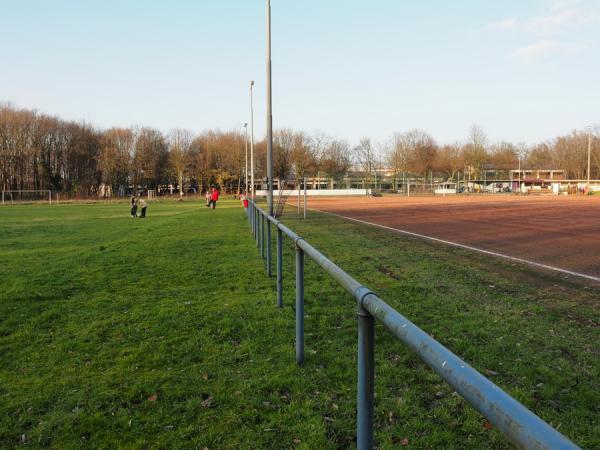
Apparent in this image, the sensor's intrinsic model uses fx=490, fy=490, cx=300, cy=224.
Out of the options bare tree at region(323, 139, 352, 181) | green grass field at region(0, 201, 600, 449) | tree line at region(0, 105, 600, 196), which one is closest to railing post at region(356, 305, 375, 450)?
green grass field at region(0, 201, 600, 449)

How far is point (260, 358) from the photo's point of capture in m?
4.36

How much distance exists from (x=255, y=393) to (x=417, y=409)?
116cm

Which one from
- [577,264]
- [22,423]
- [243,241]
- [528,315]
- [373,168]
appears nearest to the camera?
[22,423]

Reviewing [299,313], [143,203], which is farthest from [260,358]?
[143,203]

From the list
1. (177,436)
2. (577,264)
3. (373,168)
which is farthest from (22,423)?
(373,168)

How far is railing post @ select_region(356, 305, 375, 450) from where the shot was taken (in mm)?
2160

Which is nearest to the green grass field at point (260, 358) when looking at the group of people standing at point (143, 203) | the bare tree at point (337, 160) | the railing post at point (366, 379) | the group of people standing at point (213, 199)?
the railing post at point (366, 379)

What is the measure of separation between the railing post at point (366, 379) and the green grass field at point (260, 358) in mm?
806

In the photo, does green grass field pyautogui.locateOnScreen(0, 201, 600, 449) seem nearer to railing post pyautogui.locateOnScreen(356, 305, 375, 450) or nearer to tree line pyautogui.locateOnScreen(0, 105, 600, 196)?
railing post pyautogui.locateOnScreen(356, 305, 375, 450)

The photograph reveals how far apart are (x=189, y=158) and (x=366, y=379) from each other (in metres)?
77.6

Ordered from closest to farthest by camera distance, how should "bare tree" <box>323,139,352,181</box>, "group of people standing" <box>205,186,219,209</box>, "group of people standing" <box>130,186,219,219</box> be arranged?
"group of people standing" <box>130,186,219,219</box>
"group of people standing" <box>205,186,219,209</box>
"bare tree" <box>323,139,352,181</box>

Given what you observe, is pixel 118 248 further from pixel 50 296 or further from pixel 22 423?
pixel 22 423

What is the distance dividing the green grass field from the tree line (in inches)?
2018

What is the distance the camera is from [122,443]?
2941 mm
